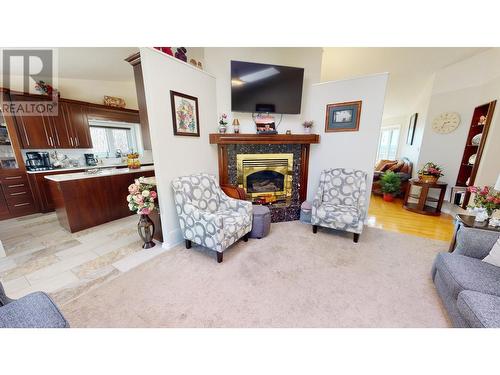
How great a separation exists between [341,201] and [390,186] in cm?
225

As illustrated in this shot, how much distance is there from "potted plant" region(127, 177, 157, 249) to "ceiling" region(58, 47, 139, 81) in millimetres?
1832

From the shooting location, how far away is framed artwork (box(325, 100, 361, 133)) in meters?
2.64

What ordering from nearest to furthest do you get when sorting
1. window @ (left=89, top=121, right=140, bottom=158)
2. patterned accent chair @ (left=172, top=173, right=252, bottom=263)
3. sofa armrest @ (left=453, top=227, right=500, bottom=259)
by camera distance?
sofa armrest @ (left=453, top=227, right=500, bottom=259), patterned accent chair @ (left=172, top=173, right=252, bottom=263), window @ (left=89, top=121, right=140, bottom=158)

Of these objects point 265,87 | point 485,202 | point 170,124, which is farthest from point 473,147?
point 170,124

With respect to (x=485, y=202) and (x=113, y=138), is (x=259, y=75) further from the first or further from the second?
(x=113, y=138)

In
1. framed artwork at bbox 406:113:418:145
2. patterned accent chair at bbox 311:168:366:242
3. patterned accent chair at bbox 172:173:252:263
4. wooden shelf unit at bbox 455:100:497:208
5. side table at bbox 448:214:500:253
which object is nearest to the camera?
side table at bbox 448:214:500:253

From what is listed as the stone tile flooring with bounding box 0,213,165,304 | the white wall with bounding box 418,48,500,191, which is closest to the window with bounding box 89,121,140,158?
the stone tile flooring with bounding box 0,213,165,304

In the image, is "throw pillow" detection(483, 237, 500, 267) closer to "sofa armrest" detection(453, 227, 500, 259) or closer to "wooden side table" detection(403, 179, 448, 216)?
"sofa armrest" detection(453, 227, 500, 259)

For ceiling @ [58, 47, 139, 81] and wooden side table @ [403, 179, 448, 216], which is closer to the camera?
ceiling @ [58, 47, 139, 81]

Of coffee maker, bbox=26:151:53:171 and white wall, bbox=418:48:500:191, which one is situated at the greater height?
white wall, bbox=418:48:500:191

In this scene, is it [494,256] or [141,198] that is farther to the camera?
[141,198]

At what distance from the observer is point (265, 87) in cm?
257

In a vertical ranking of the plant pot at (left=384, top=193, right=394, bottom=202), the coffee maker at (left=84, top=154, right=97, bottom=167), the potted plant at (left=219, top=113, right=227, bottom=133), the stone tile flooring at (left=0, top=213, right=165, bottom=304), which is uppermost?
the potted plant at (left=219, top=113, right=227, bottom=133)

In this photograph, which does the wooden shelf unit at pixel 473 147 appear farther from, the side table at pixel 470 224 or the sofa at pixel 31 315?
the sofa at pixel 31 315
